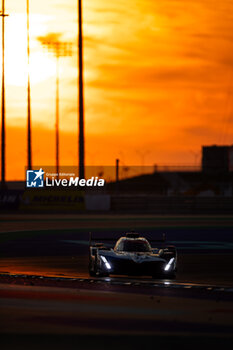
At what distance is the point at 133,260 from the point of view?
20.5 metres

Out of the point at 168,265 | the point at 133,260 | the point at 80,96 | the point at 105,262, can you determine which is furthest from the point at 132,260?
the point at 80,96

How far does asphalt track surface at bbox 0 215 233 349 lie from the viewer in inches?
468

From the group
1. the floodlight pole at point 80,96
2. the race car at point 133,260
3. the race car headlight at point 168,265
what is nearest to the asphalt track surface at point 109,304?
the race car at point 133,260

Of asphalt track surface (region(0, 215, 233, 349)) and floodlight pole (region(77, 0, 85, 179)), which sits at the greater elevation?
floodlight pole (region(77, 0, 85, 179))

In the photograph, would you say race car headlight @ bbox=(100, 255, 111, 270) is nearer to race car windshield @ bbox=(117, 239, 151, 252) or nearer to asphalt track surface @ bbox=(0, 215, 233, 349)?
asphalt track surface @ bbox=(0, 215, 233, 349)

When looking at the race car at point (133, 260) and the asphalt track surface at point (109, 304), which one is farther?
the race car at point (133, 260)

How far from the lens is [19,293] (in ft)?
56.2

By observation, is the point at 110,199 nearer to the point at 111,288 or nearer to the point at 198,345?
the point at 111,288

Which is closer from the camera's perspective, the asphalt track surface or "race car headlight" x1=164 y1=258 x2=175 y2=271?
the asphalt track surface

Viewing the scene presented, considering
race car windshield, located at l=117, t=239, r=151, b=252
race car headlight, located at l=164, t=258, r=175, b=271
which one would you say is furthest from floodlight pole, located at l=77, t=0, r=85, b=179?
race car headlight, located at l=164, t=258, r=175, b=271

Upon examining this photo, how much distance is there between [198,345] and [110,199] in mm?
58790

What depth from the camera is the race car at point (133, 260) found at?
20453mm

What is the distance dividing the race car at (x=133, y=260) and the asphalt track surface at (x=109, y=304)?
23 centimetres

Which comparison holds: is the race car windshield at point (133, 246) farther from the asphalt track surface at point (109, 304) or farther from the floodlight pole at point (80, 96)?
the floodlight pole at point (80, 96)
